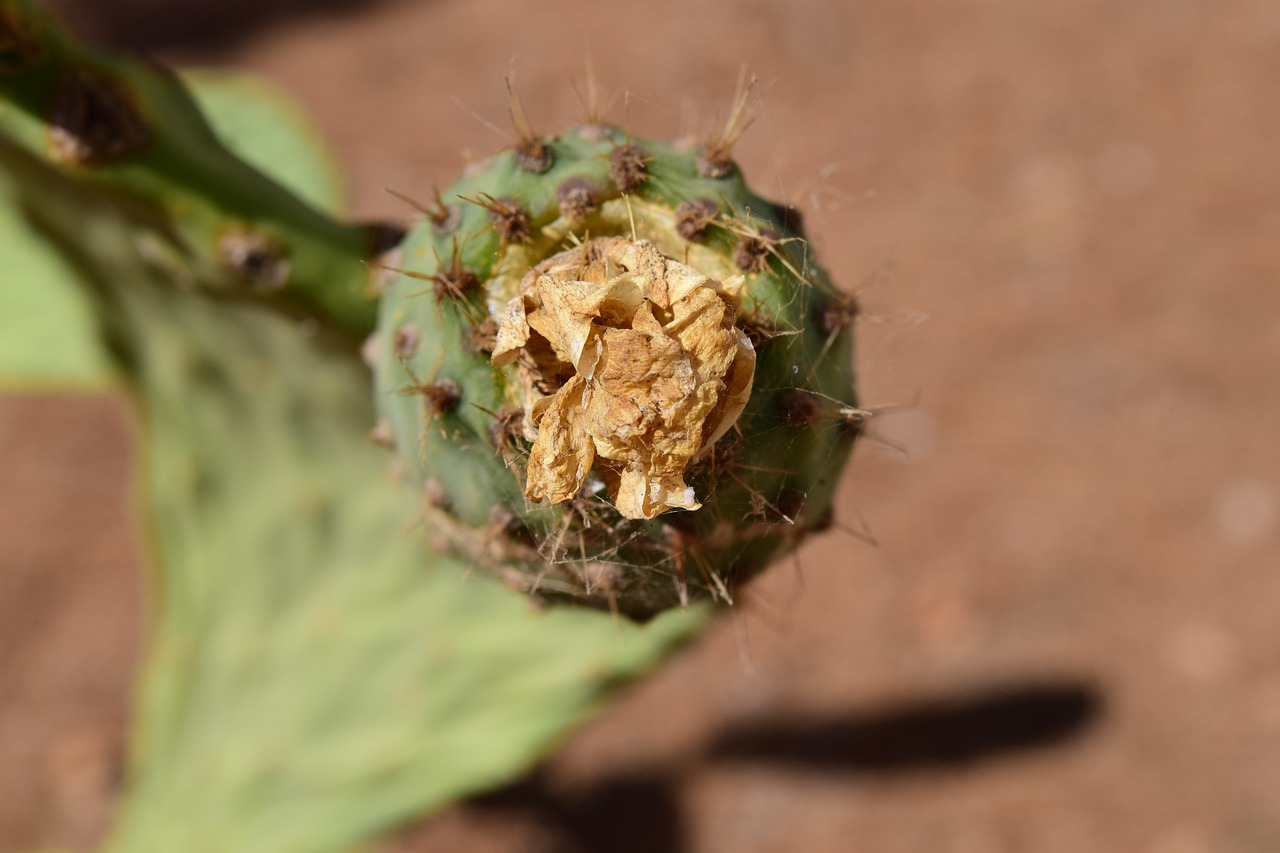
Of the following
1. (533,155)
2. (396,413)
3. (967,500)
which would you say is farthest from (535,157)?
(967,500)

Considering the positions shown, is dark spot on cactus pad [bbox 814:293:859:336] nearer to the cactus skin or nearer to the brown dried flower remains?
the brown dried flower remains

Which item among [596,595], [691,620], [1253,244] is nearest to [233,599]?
[691,620]

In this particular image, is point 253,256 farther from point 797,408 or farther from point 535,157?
point 797,408

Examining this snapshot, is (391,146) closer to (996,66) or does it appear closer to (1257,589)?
(996,66)

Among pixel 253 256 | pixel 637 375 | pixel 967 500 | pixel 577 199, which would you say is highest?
pixel 967 500

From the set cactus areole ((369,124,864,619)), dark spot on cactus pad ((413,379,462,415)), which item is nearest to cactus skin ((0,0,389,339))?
cactus areole ((369,124,864,619))
